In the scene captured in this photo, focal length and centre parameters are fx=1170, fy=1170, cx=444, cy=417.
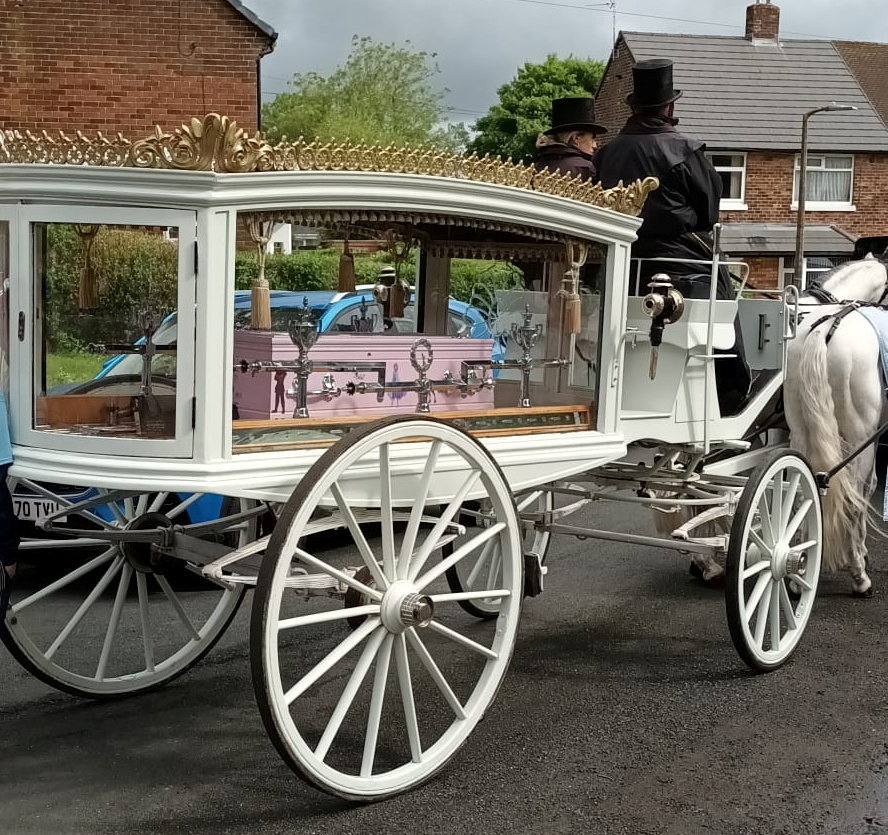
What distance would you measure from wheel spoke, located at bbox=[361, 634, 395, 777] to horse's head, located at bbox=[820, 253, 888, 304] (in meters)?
4.22

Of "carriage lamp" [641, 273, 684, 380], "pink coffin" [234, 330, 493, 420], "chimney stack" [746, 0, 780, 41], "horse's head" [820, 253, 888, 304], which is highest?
"chimney stack" [746, 0, 780, 41]

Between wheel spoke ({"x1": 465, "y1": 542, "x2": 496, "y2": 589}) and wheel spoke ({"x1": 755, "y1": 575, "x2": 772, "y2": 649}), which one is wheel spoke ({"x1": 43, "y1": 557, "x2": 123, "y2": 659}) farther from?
wheel spoke ({"x1": 755, "y1": 575, "x2": 772, "y2": 649})

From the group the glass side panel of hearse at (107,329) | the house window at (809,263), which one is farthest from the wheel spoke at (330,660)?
the house window at (809,263)

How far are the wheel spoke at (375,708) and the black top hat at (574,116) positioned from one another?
9.35 feet

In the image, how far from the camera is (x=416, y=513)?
373cm

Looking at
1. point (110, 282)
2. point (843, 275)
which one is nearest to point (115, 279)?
point (110, 282)

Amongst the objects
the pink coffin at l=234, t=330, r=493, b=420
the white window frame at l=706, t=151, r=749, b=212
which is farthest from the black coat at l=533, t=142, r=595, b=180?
the white window frame at l=706, t=151, r=749, b=212

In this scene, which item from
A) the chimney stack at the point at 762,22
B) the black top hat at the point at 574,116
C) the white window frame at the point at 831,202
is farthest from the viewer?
the chimney stack at the point at 762,22

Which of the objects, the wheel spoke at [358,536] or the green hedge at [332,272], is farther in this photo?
the green hedge at [332,272]

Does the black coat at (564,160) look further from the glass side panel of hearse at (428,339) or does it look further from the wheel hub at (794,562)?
the wheel hub at (794,562)

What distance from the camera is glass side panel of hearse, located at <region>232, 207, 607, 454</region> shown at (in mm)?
3867

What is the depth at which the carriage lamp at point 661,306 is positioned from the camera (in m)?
4.55

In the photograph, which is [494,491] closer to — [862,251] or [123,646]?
[123,646]

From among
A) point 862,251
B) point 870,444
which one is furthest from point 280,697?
point 862,251
